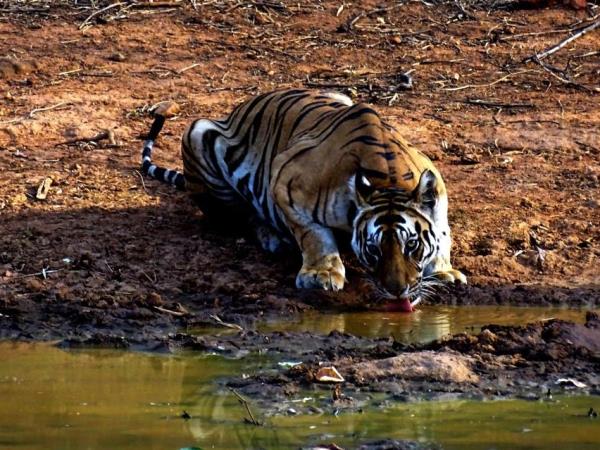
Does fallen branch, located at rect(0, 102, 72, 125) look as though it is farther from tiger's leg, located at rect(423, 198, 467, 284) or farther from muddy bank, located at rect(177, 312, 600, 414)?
muddy bank, located at rect(177, 312, 600, 414)

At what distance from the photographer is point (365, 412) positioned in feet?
19.2

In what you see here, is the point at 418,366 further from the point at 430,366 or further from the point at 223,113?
the point at 223,113

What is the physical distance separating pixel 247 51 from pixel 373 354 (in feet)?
21.1

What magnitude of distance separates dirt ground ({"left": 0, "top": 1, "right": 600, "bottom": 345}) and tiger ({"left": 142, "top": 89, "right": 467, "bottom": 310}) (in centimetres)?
21

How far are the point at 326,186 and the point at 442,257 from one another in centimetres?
76

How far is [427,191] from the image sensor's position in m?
8.04

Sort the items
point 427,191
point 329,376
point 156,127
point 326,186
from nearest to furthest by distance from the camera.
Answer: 1. point 329,376
2. point 427,191
3. point 326,186
4. point 156,127

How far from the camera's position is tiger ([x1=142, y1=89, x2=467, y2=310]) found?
793 centimetres

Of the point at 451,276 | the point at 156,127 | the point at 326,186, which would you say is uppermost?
the point at 326,186

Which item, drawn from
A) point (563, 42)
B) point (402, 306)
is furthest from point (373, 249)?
point (563, 42)

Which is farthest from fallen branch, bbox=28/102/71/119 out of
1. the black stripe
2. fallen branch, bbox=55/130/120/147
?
the black stripe

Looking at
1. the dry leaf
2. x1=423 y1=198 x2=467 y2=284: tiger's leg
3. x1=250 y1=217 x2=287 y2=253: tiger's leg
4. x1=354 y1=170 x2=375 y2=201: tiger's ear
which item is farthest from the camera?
x1=250 y1=217 x2=287 y2=253: tiger's leg

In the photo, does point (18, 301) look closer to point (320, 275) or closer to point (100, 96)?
point (320, 275)

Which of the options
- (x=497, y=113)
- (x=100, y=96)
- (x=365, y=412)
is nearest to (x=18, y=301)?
(x=365, y=412)
